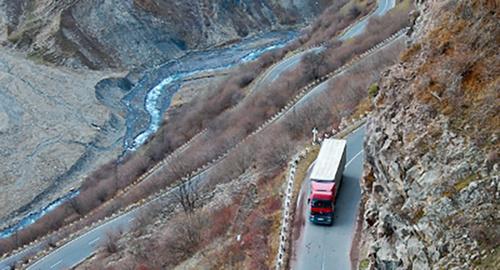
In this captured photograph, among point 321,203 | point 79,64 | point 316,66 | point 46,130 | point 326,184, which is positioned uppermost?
point 79,64

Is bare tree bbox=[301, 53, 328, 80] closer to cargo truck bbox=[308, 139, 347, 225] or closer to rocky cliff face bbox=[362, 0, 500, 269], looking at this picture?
cargo truck bbox=[308, 139, 347, 225]

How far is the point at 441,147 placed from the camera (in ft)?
42.1

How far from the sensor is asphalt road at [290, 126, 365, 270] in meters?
19.4

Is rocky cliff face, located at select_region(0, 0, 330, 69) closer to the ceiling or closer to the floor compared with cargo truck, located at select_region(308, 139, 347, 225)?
closer to the ceiling

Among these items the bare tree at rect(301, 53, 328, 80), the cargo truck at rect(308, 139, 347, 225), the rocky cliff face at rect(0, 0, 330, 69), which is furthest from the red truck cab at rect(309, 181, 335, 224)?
the rocky cliff face at rect(0, 0, 330, 69)

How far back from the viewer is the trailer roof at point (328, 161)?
21500 mm

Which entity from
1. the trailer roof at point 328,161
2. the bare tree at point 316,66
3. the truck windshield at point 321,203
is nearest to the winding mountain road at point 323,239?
the truck windshield at point 321,203

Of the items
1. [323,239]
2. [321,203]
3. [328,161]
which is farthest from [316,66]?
[323,239]

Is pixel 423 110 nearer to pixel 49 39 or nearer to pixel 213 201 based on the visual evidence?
pixel 213 201

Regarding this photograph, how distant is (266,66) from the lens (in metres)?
66.3

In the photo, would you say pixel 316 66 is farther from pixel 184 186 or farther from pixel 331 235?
pixel 331 235

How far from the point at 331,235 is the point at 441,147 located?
8.89 m

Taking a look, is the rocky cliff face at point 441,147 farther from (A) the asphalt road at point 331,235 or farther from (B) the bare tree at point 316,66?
(B) the bare tree at point 316,66

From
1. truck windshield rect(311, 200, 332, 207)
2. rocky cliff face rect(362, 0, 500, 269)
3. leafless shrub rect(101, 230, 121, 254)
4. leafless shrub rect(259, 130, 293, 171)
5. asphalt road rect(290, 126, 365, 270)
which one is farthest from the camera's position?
leafless shrub rect(101, 230, 121, 254)
